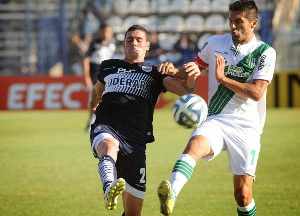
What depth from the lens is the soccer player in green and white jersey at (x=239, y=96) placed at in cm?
766

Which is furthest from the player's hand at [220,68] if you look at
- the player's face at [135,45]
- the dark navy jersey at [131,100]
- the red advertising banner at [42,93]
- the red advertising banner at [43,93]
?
the red advertising banner at [42,93]

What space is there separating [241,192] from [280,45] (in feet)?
79.1

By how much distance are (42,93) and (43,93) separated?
34mm

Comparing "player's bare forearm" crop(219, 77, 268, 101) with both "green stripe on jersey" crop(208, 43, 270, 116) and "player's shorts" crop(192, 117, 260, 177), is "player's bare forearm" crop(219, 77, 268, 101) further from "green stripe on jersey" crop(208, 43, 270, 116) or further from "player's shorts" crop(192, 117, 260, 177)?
"player's shorts" crop(192, 117, 260, 177)

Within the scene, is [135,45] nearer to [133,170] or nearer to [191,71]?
[191,71]

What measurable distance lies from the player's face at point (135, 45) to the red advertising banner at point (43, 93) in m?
20.4

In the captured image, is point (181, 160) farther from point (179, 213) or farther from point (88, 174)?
point (88, 174)

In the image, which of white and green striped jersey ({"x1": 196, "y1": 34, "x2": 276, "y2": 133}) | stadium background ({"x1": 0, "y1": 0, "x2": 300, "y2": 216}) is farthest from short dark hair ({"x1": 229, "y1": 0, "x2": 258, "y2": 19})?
stadium background ({"x1": 0, "y1": 0, "x2": 300, "y2": 216})

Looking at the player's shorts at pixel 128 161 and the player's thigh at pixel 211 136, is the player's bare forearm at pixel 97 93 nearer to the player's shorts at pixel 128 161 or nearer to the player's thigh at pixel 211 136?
the player's shorts at pixel 128 161

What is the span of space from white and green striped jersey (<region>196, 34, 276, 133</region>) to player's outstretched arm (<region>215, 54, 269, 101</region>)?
0.39 ft

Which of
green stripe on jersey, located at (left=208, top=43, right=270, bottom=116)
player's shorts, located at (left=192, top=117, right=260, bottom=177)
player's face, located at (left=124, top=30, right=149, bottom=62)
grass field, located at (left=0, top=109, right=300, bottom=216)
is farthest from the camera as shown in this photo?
grass field, located at (left=0, top=109, right=300, bottom=216)

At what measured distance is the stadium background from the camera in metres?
13.8

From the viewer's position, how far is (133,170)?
797 cm

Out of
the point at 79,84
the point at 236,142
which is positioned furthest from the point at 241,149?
the point at 79,84
